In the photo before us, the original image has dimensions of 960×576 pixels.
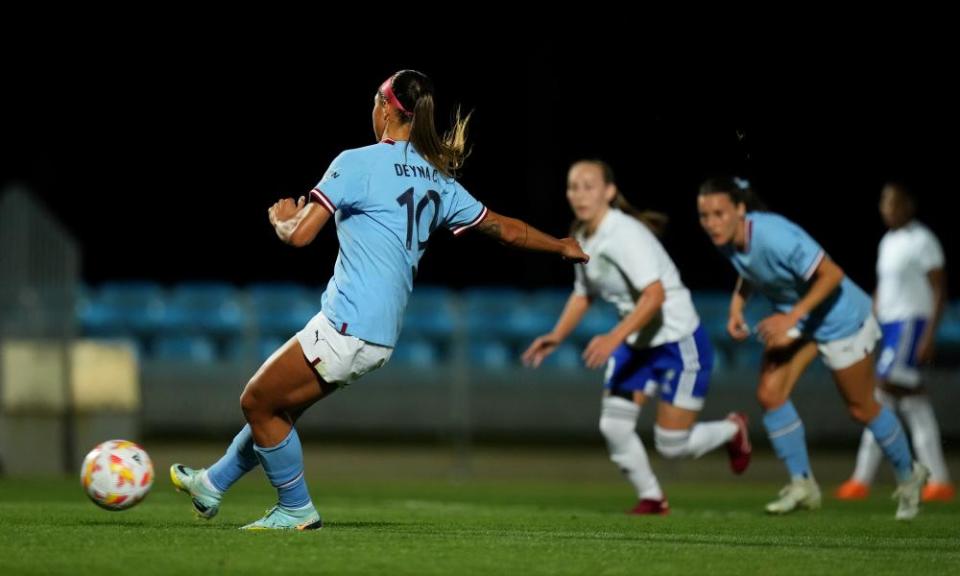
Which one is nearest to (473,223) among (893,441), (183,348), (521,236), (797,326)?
(521,236)

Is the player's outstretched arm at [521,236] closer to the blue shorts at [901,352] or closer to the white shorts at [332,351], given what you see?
the white shorts at [332,351]

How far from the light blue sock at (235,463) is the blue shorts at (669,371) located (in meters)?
3.65

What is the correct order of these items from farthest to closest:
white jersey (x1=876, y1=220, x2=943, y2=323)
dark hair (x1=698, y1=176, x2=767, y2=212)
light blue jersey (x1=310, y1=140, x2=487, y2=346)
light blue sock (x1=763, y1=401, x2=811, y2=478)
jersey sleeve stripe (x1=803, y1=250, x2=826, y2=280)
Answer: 1. white jersey (x1=876, y1=220, x2=943, y2=323)
2. light blue sock (x1=763, y1=401, x2=811, y2=478)
3. dark hair (x1=698, y1=176, x2=767, y2=212)
4. jersey sleeve stripe (x1=803, y1=250, x2=826, y2=280)
5. light blue jersey (x1=310, y1=140, x2=487, y2=346)

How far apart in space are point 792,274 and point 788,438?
1.30 m

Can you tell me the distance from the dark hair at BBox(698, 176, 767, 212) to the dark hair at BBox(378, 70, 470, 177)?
307 cm

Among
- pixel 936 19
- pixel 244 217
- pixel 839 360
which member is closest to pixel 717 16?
pixel 839 360

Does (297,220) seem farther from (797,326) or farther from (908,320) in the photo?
(908,320)

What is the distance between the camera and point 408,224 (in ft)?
24.5

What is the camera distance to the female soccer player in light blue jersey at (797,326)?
10039mm

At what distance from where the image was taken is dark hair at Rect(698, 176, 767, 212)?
10.2 m

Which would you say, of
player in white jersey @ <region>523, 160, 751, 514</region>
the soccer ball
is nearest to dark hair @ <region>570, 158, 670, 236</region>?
player in white jersey @ <region>523, 160, 751, 514</region>

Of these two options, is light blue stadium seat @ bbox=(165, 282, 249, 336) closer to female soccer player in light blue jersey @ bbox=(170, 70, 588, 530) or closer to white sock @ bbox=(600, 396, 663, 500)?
white sock @ bbox=(600, 396, 663, 500)

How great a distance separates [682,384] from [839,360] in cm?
109

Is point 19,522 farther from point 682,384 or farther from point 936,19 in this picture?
point 936,19
